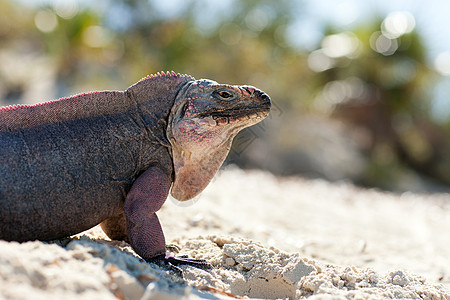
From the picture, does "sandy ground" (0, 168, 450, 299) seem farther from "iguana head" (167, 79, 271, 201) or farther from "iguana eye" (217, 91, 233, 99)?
"iguana eye" (217, 91, 233, 99)

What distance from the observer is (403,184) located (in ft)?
59.3

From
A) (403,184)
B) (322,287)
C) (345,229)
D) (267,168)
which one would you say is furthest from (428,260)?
(403,184)

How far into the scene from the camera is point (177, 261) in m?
3.71

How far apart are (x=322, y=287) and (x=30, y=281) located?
1972mm

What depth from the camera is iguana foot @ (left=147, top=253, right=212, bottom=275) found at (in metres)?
3.59

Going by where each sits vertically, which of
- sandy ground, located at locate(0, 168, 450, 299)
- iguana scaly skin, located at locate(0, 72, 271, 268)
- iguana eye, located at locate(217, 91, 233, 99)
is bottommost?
sandy ground, located at locate(0, 168, 450, 299)

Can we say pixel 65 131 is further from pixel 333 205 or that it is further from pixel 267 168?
pixel 267 168

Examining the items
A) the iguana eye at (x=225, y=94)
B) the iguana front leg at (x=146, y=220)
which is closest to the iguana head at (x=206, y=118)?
the iguana eye at (x=225, y=94)

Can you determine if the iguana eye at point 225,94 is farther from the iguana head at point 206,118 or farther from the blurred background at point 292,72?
the blurred background at point 292,72

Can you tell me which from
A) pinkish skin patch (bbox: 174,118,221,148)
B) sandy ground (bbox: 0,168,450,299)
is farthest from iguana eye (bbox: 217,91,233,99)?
sandy ground (bbox: 0,168,450,299)

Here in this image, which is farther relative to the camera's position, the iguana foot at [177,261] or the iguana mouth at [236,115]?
the iguana mouth at [236,115]

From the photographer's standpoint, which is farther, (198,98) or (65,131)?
(198,98)

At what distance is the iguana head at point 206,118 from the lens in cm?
388

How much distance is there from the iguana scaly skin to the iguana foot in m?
0.03
